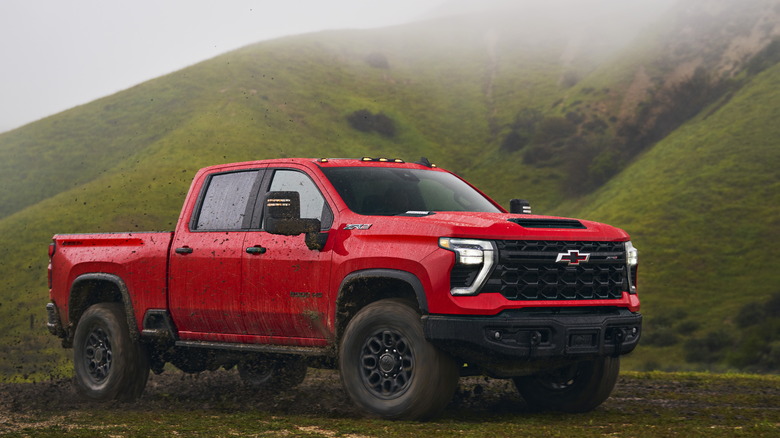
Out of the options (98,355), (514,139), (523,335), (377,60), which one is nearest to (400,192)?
(523,335)

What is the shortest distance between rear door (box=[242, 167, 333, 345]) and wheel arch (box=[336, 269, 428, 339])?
146 mm

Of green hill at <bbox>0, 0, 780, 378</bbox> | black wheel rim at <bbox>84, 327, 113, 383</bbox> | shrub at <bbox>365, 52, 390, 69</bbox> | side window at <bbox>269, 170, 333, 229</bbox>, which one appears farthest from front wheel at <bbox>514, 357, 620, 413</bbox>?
shrub at <bbox>365, 52, 390, 69</bbox>

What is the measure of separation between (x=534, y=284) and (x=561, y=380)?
1841 mm

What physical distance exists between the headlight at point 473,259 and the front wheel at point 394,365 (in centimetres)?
47

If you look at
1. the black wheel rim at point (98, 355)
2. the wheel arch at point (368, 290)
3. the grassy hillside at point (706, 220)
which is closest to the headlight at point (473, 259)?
the wheel arch at point (368, 290)

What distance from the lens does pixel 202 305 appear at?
28.2ft

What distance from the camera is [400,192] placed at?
821 cm

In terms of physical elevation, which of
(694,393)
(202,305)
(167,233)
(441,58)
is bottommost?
(694,393)

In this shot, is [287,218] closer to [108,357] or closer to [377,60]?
[108,357]

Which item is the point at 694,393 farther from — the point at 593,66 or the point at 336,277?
the point at 593,66

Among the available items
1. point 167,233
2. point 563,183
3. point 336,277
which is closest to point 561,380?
point 336,277

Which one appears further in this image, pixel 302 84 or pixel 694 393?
pixel 302 84

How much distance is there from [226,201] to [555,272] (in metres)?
3.30

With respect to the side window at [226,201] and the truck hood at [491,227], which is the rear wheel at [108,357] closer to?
the side window at [226,201]
